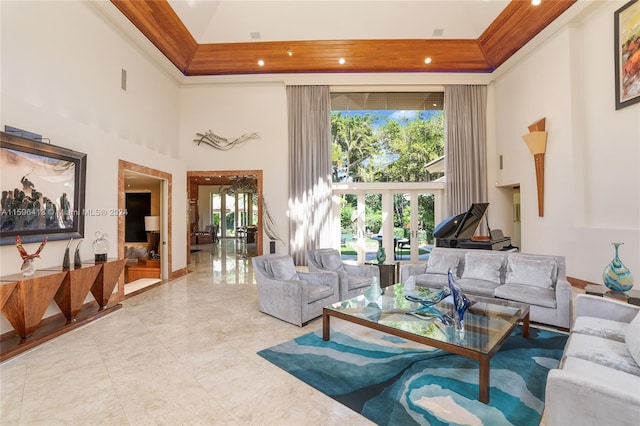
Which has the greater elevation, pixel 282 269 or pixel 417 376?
pixel 282 269

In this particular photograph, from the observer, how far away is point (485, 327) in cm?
271

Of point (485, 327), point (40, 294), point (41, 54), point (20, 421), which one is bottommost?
point (20, 421)

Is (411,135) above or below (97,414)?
above

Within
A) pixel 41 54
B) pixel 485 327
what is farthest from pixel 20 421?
pixel 41 54

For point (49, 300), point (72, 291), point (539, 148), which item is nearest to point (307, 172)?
point (539, 148)

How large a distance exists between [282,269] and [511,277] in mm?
3212

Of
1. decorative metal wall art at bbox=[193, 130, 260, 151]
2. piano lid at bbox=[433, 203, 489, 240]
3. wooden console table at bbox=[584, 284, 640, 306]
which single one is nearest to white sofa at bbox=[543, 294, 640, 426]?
wooden console table at bbox=[584, 284, 640, 306]

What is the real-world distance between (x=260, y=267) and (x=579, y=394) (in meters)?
3.45

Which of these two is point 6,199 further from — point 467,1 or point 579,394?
point 467,1

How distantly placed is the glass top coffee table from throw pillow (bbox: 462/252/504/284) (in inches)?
29.1

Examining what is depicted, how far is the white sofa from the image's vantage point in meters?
1.46

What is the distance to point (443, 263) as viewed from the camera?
4.70 meters

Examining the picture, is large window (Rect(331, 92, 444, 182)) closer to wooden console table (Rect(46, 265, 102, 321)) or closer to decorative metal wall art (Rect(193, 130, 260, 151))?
decorative metal wall art (Rect(193, 130, 260, 151))

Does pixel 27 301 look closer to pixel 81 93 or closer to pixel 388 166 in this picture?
pixel 81 93
